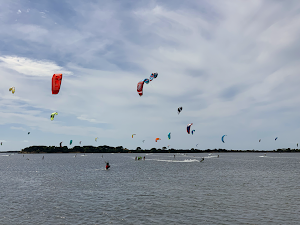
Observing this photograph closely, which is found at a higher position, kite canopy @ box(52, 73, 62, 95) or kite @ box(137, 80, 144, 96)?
kite @ box(137, 80, 144, 96)

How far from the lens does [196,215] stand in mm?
26062

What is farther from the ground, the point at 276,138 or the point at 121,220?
the point at 276,138

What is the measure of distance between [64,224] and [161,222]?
862cm

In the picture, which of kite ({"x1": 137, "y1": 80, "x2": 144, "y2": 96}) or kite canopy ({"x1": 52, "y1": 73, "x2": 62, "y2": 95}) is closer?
kite canopy ({"x1": 52, "y1": 73, "x2": 62, "y2": 95})

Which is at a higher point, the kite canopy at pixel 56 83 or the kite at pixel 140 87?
the kite at pixel 140 87

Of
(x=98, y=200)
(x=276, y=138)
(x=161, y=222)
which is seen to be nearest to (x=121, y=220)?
(x=161, y=222)

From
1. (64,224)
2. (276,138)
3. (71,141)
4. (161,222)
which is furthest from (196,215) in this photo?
(276,138)

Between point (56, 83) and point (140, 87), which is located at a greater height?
point (140, 87)

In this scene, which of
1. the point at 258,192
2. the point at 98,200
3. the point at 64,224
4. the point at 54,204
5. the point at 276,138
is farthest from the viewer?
the point at 276,138

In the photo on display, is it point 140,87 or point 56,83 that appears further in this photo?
point 140,87

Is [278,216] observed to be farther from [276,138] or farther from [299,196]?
[276,138]

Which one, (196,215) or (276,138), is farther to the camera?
(276,138)

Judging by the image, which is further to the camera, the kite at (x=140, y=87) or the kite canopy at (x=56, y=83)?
the kite at (x=140, y=87)

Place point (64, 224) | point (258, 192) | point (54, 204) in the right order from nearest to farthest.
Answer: point (64, 224), point (54, 204), point (258, 192)
